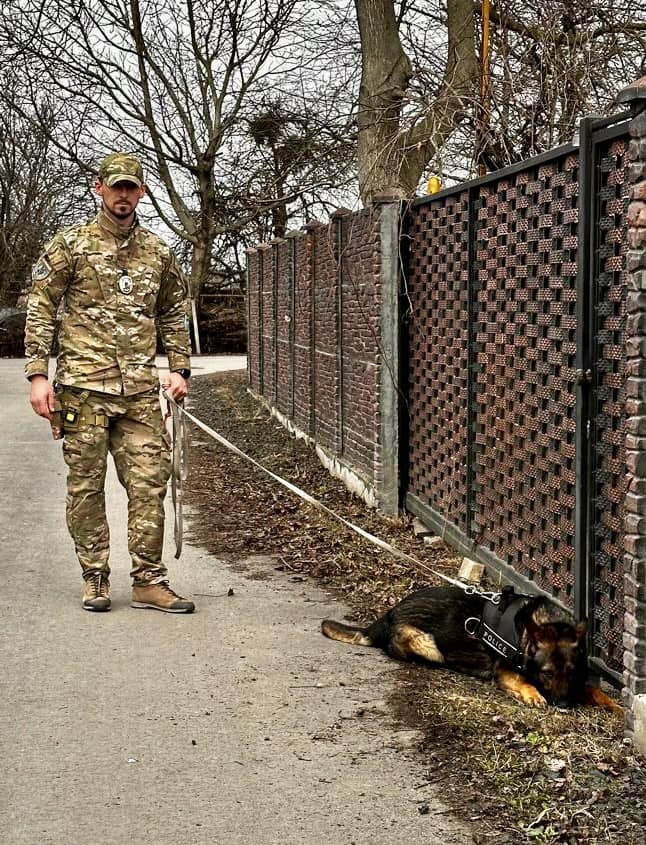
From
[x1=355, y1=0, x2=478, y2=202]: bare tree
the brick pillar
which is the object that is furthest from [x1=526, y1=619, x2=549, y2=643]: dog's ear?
[x1=355, y1=0, x2=478, y2=202]: bare tree

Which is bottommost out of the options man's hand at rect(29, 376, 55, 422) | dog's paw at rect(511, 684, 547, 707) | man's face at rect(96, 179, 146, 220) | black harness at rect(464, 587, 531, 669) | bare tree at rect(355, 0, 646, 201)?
dog's paw at rect(511, 684, 547, 707)

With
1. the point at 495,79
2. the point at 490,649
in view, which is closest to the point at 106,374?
the point at 490,649

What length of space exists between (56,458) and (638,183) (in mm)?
9807

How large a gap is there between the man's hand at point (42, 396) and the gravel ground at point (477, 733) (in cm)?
186

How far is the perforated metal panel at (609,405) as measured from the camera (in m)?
4.78

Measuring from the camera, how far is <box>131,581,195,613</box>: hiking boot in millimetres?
6504

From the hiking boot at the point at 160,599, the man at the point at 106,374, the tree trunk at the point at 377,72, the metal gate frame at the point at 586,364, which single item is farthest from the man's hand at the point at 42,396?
the tree trunk at the point at 377,72

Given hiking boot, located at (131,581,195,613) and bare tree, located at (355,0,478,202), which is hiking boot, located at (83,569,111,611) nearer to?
hiking boot, located at (131,581,195,613)

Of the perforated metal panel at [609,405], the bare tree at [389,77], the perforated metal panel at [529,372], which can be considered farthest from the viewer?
the bare tree at [389,77]

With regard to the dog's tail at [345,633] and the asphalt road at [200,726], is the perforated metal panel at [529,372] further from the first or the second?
the asphalt road at [200,726]

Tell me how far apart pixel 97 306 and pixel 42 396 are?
1.79ft

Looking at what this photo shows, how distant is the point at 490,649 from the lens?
5.20 meters

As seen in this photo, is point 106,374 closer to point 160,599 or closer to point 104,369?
point 104,369

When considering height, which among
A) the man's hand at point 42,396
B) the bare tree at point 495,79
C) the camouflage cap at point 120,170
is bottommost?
the man's hand at point 42,396
